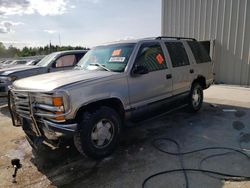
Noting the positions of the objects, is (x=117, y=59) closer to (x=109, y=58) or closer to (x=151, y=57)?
(x=109, y=58)

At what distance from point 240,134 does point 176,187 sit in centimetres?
246

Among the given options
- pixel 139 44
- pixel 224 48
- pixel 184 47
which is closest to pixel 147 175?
pixel 139 44

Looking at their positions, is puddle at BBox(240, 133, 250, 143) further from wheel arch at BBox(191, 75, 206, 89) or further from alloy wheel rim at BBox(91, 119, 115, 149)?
alloy wheel rim at BBox(91, 119, 115, 149)

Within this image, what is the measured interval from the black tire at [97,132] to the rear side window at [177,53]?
2121 mm

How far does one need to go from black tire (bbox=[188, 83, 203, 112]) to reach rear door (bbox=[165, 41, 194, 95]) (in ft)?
0.93

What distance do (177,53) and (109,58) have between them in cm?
183

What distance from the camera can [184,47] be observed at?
5.77 m

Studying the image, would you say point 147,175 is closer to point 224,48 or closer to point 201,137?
point 201,137

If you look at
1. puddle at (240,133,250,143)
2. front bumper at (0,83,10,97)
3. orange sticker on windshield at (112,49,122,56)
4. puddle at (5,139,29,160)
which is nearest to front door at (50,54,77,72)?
front bumper at (0,83,10,97)

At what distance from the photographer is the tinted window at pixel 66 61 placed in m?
8.48

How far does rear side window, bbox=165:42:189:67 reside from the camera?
5.22 meters

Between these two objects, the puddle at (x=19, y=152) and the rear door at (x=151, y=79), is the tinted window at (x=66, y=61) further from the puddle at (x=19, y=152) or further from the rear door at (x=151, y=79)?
the rear door at (x=151, y=79)

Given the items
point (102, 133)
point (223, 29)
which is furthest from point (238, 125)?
point (223, 29)

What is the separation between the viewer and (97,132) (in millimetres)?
3713
